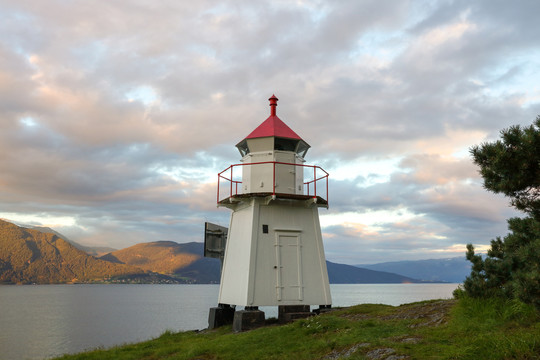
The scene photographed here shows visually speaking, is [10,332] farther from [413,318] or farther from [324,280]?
[413,318]

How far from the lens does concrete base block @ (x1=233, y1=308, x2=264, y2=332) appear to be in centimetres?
1902

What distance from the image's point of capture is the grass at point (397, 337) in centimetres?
921

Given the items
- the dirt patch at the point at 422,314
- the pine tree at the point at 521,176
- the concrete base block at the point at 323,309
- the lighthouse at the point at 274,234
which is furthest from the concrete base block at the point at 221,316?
the pine tree at the point at 521,176

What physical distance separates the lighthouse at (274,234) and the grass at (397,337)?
305 cm

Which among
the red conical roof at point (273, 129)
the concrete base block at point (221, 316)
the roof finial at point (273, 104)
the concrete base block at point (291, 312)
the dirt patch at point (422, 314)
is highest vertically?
the roof finial at point (273, 104)

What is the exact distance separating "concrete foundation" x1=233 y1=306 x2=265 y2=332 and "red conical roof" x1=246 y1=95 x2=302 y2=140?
27.9 ft

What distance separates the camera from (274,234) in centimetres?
2095

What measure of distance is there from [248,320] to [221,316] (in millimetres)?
3777

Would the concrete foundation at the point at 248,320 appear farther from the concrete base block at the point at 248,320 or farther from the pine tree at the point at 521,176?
the pine tree at the point at 521,176

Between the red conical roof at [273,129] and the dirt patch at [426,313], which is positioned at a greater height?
the red conical roof at [273,129]

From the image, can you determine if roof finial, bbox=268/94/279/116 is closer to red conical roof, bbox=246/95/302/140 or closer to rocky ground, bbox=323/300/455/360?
red conical roof, bbox=246/95/302/140

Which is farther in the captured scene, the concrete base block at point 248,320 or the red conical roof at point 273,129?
the red conical roof at point 273,129

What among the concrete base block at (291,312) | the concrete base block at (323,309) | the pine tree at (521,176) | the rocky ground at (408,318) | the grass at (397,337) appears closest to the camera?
the pine tree at (521,176)

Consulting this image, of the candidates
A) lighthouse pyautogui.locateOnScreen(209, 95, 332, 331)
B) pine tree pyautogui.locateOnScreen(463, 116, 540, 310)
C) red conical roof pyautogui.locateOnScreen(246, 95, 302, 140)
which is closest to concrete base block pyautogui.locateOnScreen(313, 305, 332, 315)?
lighthouse pyautogui.locateOnScreen(209, 95, 332, 331)
